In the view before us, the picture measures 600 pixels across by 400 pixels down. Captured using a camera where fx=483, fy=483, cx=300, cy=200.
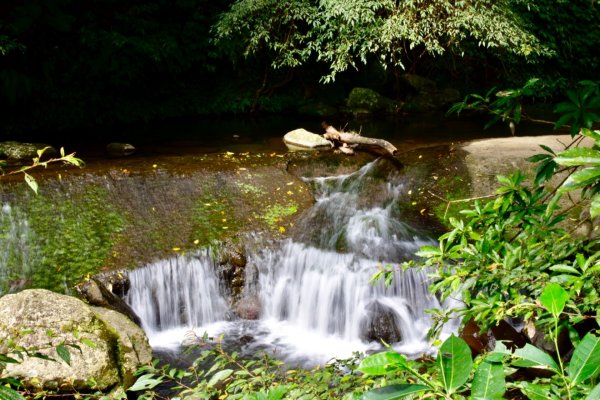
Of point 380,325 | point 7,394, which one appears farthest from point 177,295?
point 7,394

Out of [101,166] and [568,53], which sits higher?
[568,53]

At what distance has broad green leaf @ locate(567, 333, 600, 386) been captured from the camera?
782 millimetres

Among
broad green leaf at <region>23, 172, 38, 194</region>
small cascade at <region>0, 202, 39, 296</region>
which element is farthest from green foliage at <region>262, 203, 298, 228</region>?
broad green leaf at <region>23, 172, 38, 194</region>

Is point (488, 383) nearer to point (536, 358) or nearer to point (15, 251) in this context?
point (536, 358)

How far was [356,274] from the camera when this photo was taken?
6.29 metres

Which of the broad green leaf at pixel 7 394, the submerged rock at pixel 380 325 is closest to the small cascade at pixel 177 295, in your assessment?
the submerged rock at pixel 380 325

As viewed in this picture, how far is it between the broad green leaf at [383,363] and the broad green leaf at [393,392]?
0.06 metres

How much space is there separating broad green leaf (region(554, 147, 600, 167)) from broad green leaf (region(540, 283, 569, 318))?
0.31m

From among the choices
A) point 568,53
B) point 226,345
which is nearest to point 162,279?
point 226,345

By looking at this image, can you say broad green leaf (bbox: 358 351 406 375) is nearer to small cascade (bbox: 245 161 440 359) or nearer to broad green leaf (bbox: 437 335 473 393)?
broad green leaf (bbox: 437 335 473 393)

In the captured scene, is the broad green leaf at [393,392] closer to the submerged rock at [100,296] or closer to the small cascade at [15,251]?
the submerged rock at [100,296]

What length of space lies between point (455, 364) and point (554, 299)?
29cm

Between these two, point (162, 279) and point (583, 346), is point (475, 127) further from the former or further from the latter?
point (583, 346)

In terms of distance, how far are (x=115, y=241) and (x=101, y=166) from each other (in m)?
2.00
